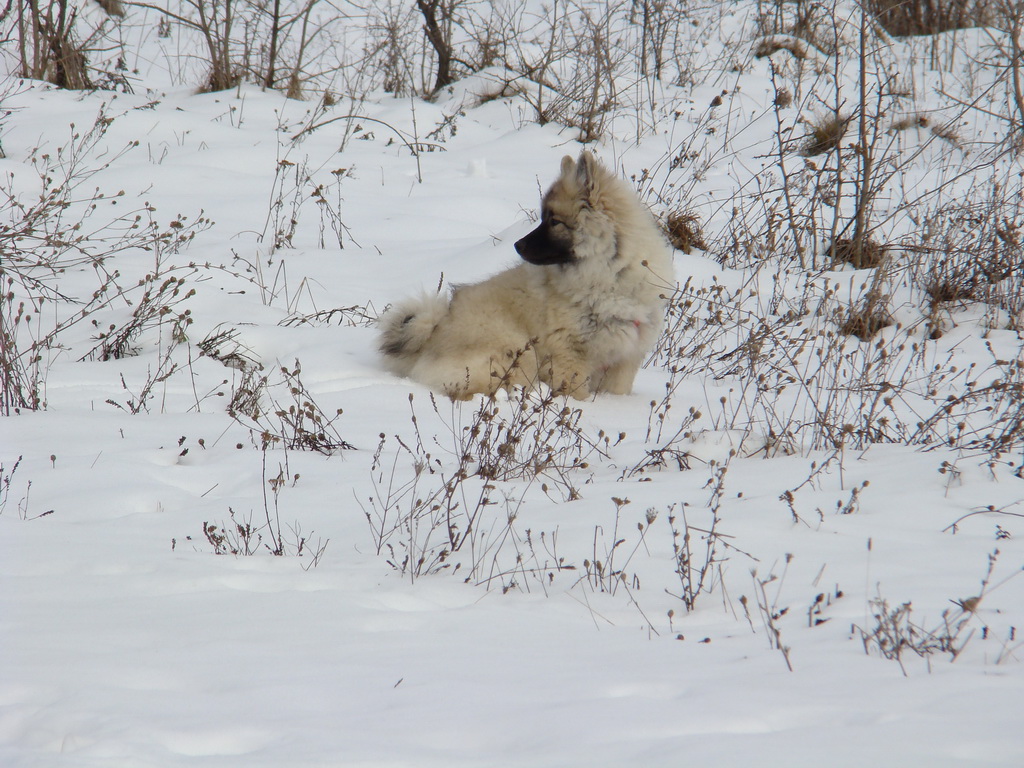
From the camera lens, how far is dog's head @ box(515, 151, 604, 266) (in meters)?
5.04

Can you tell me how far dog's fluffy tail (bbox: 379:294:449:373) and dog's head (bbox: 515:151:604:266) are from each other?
0.61m

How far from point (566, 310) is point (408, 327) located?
91 centimetres

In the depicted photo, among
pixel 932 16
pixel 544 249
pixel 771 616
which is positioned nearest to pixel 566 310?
pixel 544 249

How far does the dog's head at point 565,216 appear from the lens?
504 centimetres

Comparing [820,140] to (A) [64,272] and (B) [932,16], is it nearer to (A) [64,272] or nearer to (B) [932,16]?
(B) [932,16]

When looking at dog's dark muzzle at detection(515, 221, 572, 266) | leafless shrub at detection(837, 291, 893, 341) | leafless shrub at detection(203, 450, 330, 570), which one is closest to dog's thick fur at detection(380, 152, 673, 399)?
dog's dark muzzle at detection(515, 221, 572, 266)

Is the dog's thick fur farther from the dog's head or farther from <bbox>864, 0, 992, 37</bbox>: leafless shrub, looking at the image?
<bbox>864, 0, 992, 37</bbox>: leafless shrub

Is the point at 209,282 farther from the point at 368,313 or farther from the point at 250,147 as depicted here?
the point at 250,147

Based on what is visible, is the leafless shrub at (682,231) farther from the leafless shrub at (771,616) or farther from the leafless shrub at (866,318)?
the leafless shrub at (771,616)

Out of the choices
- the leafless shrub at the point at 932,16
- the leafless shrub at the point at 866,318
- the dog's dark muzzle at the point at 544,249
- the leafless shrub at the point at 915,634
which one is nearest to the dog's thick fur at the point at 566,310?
the dog's dark muzzle at the point at 544,249

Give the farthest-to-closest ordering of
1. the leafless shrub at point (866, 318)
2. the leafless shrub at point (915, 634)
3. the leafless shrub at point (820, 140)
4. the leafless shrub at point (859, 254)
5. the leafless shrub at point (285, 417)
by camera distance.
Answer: the leafless shrub at point (820, 140), the leafless shrub at point (859, 254), the leafless shrub at point (866, 318), the leafless shrub at point (285, 417), the leafless shrub at point (915, 634)

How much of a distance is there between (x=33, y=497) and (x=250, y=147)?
7.21 metres

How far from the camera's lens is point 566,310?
5070mm

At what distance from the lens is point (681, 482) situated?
11.0 feet
